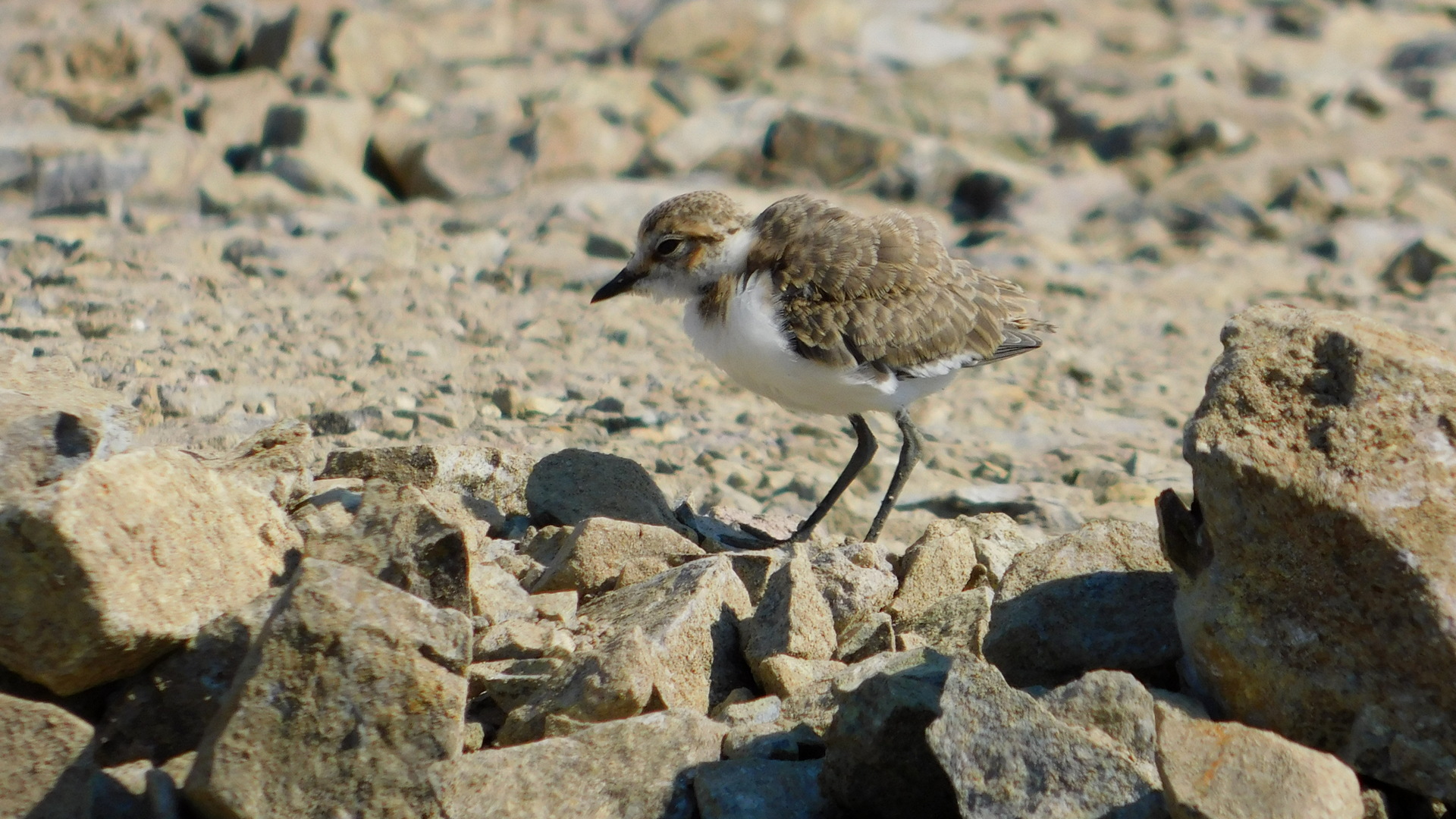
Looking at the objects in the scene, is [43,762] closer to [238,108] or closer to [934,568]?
[934,568]

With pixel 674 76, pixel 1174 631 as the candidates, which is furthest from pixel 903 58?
pixel 1174 631

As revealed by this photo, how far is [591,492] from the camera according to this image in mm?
4836

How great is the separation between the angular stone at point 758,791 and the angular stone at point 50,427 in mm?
1722

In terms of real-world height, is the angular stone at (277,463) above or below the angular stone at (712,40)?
above

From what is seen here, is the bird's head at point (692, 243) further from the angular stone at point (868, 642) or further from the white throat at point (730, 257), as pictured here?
the angular stone at point (868, 642)

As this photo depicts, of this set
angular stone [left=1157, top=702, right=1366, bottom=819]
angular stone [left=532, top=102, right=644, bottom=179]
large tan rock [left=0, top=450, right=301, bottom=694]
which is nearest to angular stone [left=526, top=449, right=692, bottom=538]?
large tan rock [left=0, top=450, right=301, bottom=694]

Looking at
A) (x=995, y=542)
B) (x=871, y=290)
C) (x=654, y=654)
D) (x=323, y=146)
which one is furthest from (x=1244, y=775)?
(x=323, y=146)

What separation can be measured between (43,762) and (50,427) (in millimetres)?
931

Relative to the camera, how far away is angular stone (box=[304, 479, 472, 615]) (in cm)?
353

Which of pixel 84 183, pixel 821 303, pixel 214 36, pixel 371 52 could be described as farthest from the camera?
pixel 371 52

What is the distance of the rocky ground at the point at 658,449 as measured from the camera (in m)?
3.10

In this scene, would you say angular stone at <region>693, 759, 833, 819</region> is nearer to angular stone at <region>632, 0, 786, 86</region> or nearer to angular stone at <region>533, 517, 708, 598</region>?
angular stone at <region>533, 517, 708, 598</region>

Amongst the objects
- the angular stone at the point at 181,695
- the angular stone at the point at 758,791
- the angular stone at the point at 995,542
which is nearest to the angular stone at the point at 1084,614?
the angular stone at the point at 995,542

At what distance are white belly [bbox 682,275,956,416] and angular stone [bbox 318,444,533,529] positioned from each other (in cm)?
93
